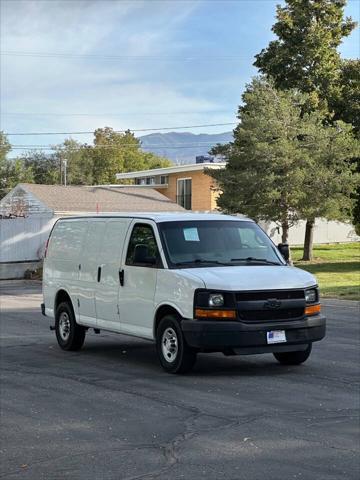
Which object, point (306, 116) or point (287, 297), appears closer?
point (287, 297)

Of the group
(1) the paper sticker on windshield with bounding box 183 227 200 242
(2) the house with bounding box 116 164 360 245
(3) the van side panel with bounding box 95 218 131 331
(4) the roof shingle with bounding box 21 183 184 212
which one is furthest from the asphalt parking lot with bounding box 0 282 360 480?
(2) the house with bounding box 116 164 360 245

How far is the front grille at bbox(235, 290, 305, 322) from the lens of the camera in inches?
360

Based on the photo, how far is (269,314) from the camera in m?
9.31

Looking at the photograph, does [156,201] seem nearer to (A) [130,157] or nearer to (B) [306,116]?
(B) [306,116]

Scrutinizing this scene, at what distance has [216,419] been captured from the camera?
283 inches

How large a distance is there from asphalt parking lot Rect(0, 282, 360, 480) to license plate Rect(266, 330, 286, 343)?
1.51ft

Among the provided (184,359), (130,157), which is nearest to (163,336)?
(184,359)

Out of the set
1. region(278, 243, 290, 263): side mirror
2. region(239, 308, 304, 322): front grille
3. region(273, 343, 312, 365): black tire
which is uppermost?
region(278, 243, 290, 263): side mirror

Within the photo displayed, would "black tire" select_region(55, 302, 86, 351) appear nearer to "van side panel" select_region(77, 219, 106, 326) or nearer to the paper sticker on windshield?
"van side panel" select_region(77, 219, 106, 326)

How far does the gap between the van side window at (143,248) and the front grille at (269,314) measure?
4.56ft

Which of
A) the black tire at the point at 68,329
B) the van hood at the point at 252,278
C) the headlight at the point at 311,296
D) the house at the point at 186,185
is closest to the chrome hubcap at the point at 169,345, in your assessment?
the van hood at the point at 252,278

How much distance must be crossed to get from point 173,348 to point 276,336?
1.31m

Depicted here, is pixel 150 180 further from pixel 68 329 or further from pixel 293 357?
pixel 293 357

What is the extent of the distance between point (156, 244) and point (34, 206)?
32.1 m
